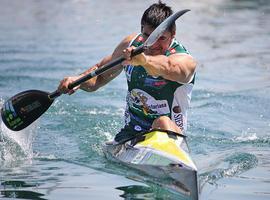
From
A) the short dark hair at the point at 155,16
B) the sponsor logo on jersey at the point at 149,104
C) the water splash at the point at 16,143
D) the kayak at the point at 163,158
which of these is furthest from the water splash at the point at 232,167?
the water splash at the point at 16,143

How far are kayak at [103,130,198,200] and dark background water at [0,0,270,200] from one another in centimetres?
13

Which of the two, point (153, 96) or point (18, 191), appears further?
point (153, 96)

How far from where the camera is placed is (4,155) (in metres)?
8.42

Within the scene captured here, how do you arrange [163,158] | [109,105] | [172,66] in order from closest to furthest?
[163,158]
[172,66]
[109,105]

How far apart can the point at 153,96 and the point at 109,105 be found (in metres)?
3.39

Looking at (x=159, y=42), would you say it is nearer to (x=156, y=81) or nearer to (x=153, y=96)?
(x=156, y=81)

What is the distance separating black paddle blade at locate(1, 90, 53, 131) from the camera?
842 centimetres

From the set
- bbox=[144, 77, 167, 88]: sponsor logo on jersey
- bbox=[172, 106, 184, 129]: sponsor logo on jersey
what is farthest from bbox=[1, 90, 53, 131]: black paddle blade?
bbox=[172, 106, 184, 129]: sponsor logo on jersey

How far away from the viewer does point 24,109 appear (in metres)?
8.44

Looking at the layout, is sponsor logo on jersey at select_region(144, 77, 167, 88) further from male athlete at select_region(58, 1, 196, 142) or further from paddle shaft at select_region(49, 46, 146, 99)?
paddle shaft at select_region(49, 46, 146, 99)

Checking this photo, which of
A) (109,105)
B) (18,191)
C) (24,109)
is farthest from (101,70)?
(109,105)

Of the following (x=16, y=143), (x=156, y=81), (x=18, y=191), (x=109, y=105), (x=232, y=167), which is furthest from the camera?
(x=109, y=105)

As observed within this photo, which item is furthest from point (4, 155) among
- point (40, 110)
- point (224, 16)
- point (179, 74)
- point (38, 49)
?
point (224, 16)

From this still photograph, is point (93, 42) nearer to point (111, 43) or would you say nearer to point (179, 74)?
point (111, 43)
